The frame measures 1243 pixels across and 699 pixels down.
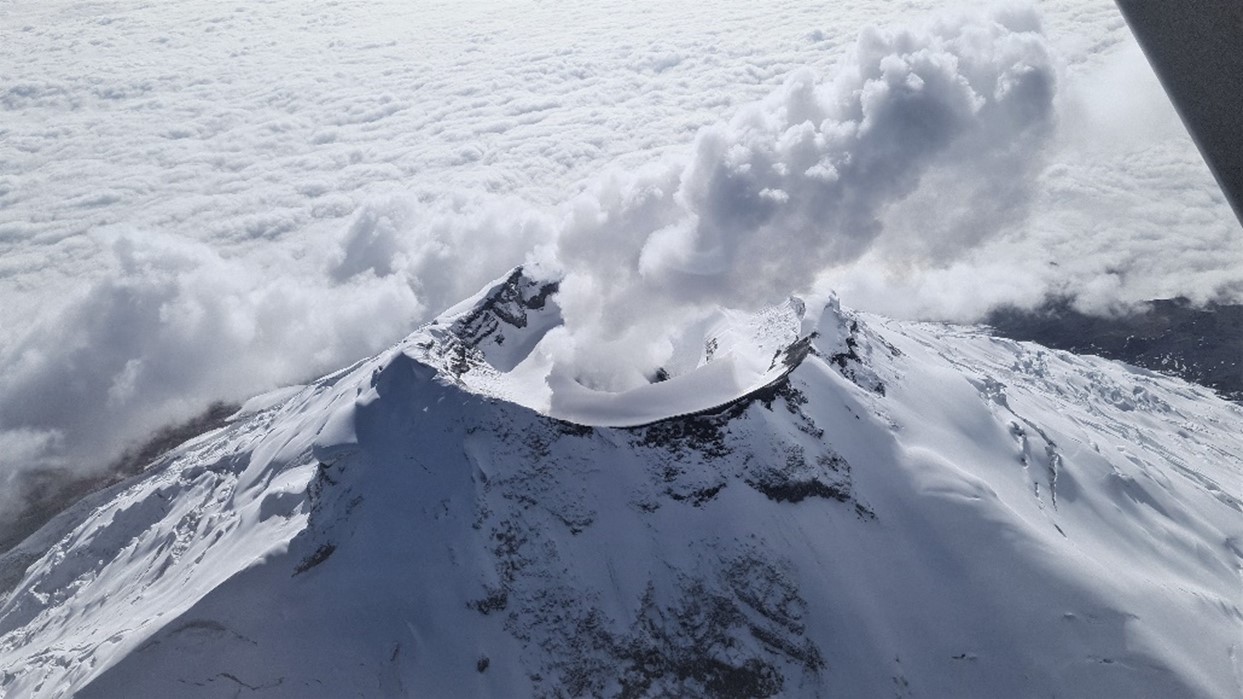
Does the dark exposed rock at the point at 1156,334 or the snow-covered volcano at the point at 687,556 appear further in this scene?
the dark exposed rock at the point at 1156,334

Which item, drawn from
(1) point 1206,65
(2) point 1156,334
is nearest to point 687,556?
(1) point 1206,65

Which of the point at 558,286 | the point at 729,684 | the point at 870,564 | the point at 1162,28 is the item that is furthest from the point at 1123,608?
the point at 1162,28

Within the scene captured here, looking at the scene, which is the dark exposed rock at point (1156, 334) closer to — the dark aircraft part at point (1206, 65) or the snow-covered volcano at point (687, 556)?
the snow-covered volcano at point (687, 556)

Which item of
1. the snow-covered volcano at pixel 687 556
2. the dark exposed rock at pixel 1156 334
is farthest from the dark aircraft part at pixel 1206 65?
the dark exposed rock at pixel 1156 334

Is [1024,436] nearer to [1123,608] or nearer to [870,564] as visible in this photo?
[1123,608]

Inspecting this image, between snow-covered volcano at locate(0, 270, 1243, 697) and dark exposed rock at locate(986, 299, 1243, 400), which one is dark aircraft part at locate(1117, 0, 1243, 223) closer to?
snow-covered volcano at locate(0, 270, 1243, 697)

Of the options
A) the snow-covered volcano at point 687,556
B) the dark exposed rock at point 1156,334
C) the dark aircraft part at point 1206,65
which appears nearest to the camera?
the dark aircraft part at point 1206,65

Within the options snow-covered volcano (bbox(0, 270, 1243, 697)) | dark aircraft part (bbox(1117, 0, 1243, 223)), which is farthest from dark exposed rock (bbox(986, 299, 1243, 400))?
dark aircraft part (bbox(1117, 0, 1243, 223))
